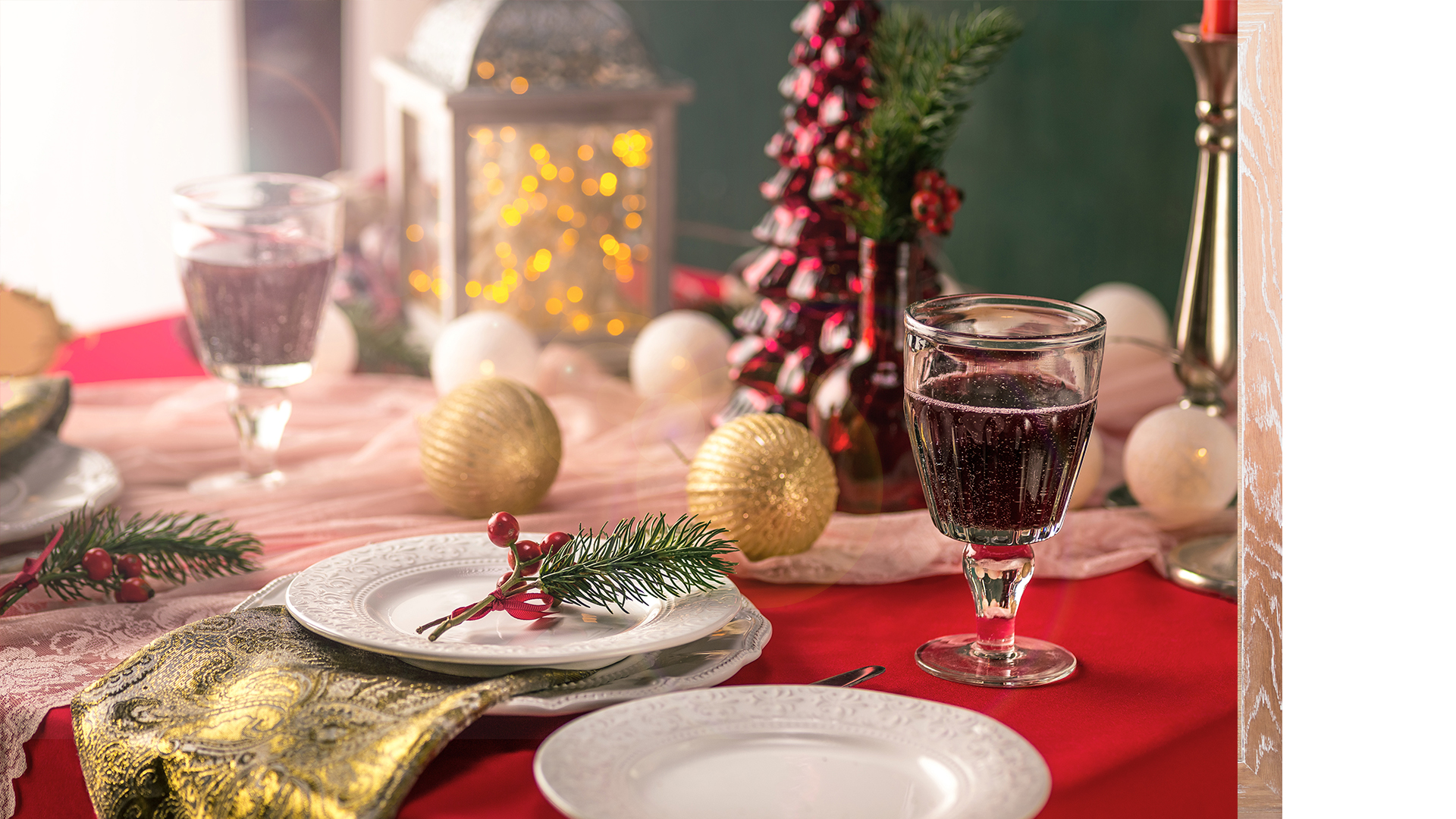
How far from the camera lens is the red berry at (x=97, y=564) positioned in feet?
3.14

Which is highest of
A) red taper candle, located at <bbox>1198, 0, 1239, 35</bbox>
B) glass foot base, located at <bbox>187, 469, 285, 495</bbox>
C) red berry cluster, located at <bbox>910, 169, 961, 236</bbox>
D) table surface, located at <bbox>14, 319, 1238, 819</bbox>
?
red taper candle, located at <bbox>1198, 0, 1239, 35</bbox>

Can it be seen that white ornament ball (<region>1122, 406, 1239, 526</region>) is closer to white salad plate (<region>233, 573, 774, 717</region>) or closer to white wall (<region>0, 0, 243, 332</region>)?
white salad plate (<region>233, 573, 774, 717</region>)

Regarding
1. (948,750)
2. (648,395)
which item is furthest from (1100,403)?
(948,750)

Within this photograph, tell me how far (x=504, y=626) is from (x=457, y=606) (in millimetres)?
48


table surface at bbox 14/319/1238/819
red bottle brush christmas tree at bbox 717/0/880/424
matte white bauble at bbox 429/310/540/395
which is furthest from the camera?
matte white bauble at bbox 429/310/540/395

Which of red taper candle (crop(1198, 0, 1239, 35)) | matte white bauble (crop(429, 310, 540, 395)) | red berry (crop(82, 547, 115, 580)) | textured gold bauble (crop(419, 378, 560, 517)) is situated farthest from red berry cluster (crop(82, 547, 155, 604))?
red taper candle (crop(1198, 0, 1239, 35))

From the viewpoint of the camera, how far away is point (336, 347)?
167 centimetres

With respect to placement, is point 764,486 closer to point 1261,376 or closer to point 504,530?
point 504,530

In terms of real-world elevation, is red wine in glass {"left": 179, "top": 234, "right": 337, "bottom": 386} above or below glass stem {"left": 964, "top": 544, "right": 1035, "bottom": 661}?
above

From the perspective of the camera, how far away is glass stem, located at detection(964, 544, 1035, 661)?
86cm

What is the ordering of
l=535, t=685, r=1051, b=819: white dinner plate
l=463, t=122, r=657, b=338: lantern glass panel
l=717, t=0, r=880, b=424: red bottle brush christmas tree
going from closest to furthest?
l=535, t=685, r=1051, b=819: white dinner plate
l=717, t=0, r=880, b=424: red bottle brush christmas tree
l=463, t=122, r=657, b=338: lantern glass panel

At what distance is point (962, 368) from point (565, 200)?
36.5 inches

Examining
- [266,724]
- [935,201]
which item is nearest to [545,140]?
[935,201]
